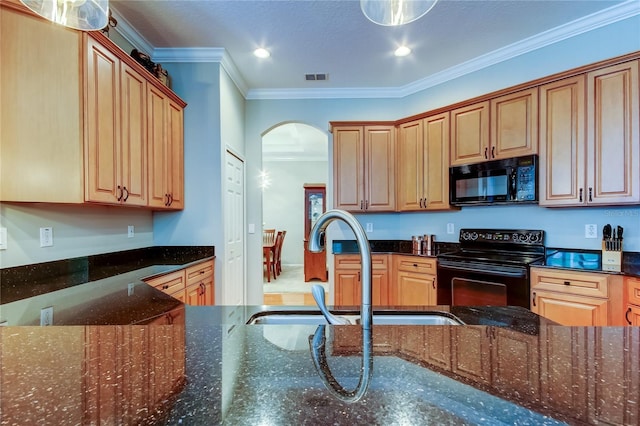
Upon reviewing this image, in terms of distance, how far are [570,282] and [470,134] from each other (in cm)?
157

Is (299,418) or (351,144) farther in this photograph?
(351,144)

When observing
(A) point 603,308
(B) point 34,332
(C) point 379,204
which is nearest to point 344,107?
(C) point 379,204

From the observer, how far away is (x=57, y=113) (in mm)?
1700

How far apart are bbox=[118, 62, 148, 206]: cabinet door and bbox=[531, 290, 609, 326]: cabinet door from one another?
3094 millimetres

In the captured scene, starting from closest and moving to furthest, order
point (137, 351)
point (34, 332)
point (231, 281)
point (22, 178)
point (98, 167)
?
point (137, 351) < point (34, 332) < point (22, 178) < point (98, 167) < point (231, 281)

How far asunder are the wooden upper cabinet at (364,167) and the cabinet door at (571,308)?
169 centimetres

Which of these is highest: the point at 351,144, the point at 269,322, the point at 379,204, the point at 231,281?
the point at 351,144

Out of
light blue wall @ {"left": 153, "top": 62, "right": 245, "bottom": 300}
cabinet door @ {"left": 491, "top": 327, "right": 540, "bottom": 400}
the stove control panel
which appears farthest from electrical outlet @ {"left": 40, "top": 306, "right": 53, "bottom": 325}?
the stove control panel

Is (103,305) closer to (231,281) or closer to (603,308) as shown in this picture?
(231,281)

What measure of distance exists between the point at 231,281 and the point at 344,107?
100 inches

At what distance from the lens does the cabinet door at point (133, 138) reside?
6.84ft

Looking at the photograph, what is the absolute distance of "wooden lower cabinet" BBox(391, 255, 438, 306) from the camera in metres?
2.98

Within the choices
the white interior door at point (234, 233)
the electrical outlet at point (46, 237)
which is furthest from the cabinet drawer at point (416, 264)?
the electrical outlet at point (46, 237)

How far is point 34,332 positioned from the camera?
719 mm
